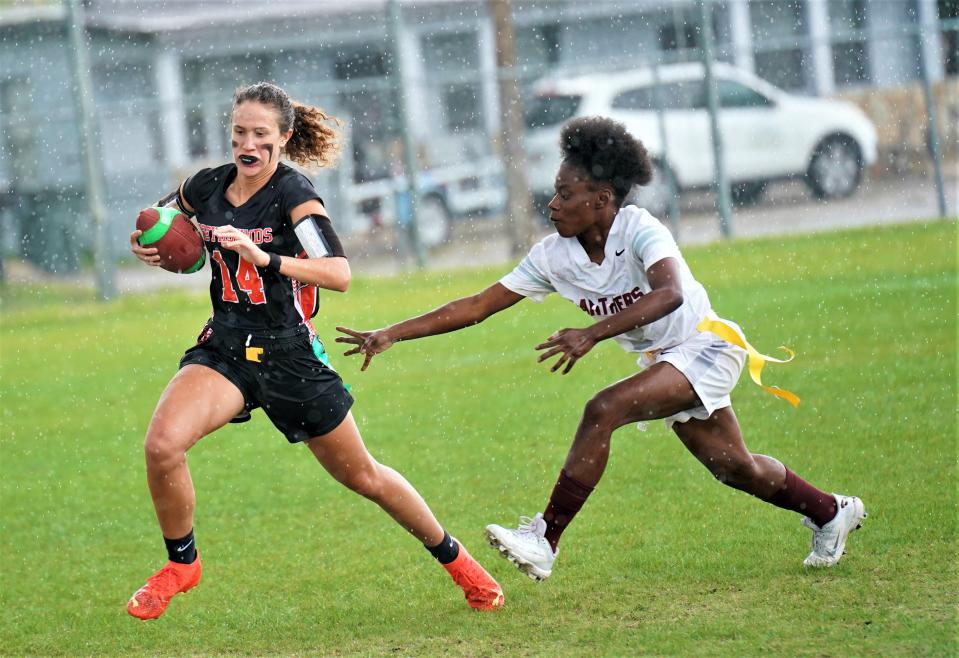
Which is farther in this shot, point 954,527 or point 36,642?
point 954,527

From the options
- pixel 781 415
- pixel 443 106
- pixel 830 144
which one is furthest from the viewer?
pixel 443 106

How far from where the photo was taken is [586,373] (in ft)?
32.1

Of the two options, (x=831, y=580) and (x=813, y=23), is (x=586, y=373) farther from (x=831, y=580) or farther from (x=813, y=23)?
(x=813, y=23)

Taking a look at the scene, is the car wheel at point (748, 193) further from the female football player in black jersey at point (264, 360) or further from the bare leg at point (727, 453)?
the female football player in black jersey at point (264, 360)

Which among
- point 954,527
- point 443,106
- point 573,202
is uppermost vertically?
point 443,106

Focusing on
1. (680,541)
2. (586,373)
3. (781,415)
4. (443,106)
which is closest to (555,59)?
(443,106)

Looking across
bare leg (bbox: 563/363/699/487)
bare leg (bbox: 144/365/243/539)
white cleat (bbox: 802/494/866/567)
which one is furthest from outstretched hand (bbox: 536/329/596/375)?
white cleat (bbox: 802/494/866/567)

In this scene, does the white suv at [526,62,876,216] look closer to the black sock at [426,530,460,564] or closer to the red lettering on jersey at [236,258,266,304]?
the black sock at [426,530,460,564]

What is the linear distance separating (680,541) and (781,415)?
238cm

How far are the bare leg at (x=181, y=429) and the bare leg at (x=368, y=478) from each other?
0.37 metres

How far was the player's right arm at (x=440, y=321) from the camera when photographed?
202 inches

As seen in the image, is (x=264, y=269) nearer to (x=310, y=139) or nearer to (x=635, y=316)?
(x=310, y=139)

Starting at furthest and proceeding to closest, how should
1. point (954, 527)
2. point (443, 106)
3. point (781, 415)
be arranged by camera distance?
1. point (443, 106)
2. point (781, 415)
3. point (954, 527)

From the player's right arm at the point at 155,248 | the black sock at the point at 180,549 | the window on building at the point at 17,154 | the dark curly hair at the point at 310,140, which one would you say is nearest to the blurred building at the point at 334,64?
the window on building at the point at 17,154
